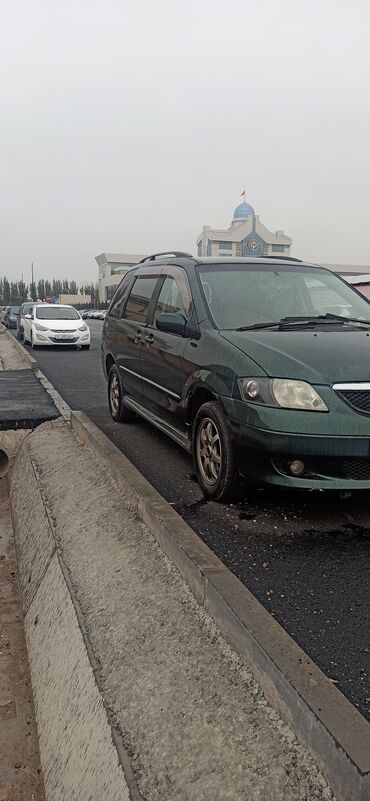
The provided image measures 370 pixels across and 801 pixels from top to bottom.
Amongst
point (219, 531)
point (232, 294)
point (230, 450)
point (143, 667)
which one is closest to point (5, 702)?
point (143, 667)

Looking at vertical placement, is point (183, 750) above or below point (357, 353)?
below

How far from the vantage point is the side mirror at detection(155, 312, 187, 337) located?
4.54m

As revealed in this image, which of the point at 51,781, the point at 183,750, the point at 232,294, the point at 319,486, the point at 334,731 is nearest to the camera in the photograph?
the point at 334,731

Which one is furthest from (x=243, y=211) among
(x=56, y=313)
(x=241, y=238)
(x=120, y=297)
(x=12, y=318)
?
(x=120, y=297)

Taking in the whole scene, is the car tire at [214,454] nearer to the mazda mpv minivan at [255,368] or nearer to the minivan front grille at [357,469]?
the mazda mpv minivan at [255,368]

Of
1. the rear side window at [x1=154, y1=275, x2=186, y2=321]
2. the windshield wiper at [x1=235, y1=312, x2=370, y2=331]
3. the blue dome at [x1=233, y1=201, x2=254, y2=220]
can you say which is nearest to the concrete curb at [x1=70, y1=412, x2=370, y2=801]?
the windshield wiper at [x1=235, y1=312, x2=370, y2=331]

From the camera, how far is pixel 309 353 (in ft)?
12.2

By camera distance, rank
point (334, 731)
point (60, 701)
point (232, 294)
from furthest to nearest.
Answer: point (232, 294) < point (60, 701) < point (334, 731)

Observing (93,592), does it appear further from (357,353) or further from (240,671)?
(357,353)

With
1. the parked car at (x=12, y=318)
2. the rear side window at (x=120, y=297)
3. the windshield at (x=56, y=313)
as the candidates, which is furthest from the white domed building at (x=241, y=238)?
the rear side window at (x=120, y=297)

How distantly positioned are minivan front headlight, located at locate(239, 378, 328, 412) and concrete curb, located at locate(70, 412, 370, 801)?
0.87 m

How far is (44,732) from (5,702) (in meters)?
0.48

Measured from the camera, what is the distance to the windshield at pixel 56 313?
1962cm

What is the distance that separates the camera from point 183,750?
204 cm
